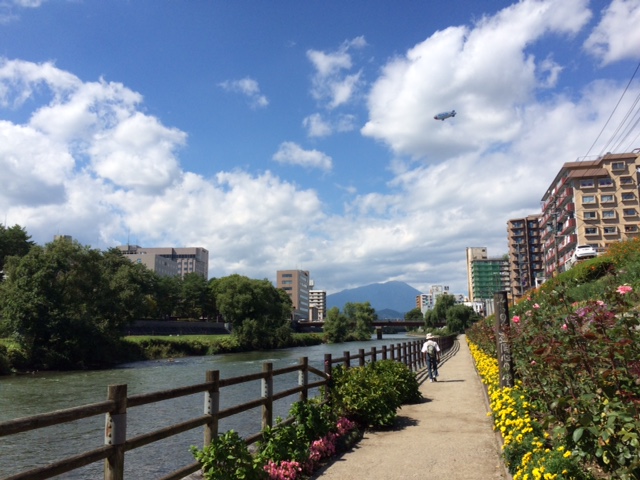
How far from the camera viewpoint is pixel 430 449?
811cm

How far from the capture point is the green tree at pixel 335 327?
3878 inches

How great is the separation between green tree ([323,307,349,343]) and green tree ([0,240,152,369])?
Answer: 167ft

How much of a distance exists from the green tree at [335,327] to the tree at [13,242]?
167ft

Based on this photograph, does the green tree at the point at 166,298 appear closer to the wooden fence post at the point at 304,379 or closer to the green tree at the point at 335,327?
the green tree at the point at 335,327

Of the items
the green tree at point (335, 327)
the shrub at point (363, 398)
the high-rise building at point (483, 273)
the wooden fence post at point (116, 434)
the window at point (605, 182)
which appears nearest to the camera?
the wooden fence post at point (116, 434)

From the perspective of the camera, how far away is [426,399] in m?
13.6

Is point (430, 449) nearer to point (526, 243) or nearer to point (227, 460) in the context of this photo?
point (227, 460)

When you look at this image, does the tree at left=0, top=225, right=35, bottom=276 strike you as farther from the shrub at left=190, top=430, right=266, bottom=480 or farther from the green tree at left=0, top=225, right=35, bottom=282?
the shrub at left=190, top=430, right=266, bottom=480

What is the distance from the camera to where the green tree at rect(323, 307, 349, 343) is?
98.5 meters

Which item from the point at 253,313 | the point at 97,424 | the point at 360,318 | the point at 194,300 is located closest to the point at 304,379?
the point at 97,424

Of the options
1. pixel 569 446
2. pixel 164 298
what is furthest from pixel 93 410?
pixel 164 298

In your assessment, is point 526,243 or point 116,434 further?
point 526,243

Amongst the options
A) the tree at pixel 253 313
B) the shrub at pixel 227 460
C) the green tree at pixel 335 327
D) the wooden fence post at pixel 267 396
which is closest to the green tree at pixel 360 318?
the green tree at pixel 335 327

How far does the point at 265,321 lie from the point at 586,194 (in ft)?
182
